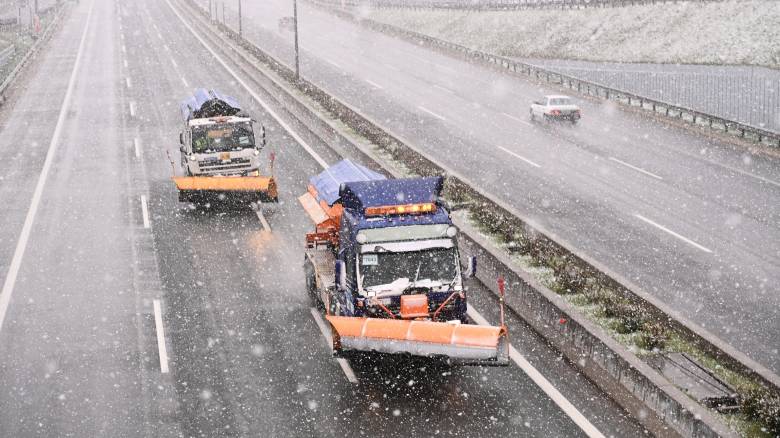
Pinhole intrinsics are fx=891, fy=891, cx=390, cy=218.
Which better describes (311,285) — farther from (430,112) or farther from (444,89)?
(444,89)

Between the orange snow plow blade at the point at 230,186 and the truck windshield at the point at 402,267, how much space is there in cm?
1147

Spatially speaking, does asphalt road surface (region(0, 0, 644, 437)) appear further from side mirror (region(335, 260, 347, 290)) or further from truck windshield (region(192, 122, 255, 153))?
truck windshield (region(192, 122, 255, 153))

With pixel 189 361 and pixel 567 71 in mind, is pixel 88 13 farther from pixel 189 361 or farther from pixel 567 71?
pixel 189 361

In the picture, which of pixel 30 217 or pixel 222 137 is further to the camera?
pixel 222 137

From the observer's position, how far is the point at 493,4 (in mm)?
95500

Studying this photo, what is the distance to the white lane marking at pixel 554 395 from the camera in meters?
12.4

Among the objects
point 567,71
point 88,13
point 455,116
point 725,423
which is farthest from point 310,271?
point 88,13

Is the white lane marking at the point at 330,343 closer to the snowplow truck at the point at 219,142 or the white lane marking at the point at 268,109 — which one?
the snowplow truck at the point at 219,142

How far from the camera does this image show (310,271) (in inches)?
711

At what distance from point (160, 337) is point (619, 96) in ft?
127

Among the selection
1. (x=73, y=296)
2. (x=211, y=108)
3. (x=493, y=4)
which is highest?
(x=493, y=4)

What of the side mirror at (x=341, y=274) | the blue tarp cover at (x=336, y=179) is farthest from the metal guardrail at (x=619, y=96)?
the side mirror at (x=341, y=274)

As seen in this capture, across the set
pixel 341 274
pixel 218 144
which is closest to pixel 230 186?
pixel 218 144

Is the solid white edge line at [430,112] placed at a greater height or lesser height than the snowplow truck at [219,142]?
lesser
